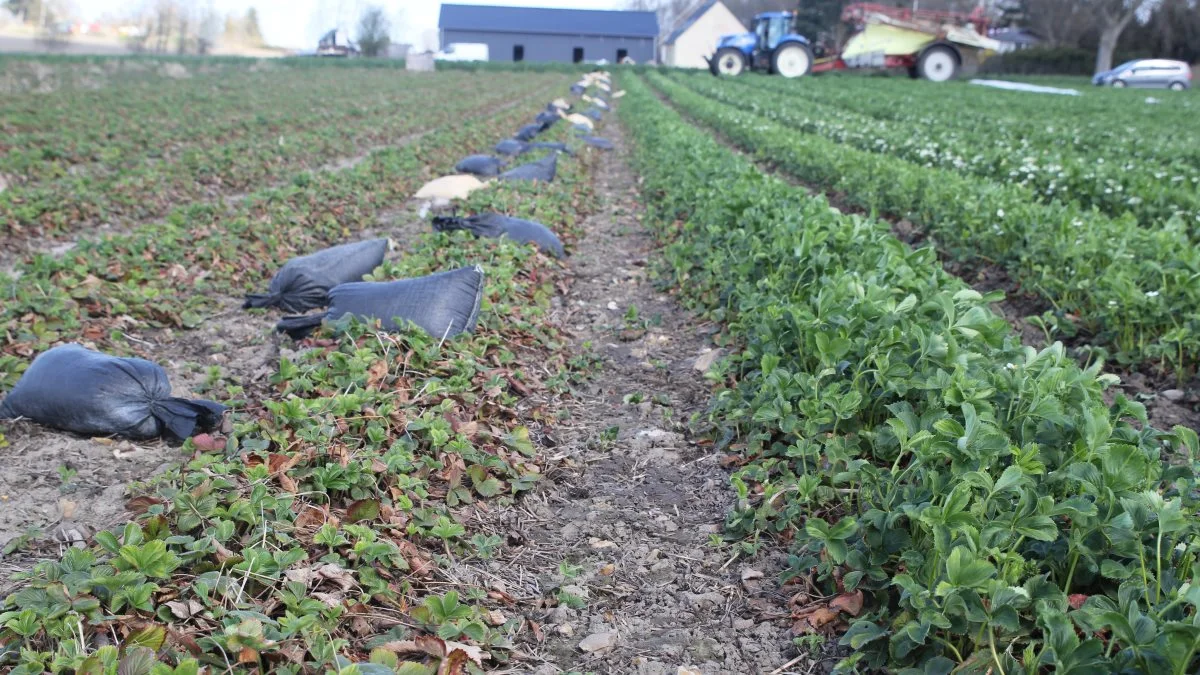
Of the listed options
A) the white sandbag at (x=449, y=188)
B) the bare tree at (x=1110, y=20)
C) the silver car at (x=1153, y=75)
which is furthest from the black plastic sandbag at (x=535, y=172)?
the bare tree at (x=1110, y=20)

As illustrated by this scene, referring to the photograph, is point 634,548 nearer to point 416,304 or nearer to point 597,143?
point 416,304

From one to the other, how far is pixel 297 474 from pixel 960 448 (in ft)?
7.34

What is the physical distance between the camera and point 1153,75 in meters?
40.6

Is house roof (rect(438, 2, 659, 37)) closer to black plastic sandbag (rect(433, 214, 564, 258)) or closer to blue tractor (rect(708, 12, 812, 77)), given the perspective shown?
blue tractor (rect(708, 12, 812, 77))

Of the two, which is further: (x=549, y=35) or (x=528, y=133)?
(x=549, y=35)

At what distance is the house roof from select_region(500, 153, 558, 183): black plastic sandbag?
212 ft

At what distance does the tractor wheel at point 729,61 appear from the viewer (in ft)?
125

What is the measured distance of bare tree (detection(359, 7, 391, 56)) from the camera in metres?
73.6

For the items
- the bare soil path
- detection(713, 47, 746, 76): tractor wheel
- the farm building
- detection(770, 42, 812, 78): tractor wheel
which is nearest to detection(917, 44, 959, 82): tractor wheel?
detection(770, 42, 812, 78): tractor wheel

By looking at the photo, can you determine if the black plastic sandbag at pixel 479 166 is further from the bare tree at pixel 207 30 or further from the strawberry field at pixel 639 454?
the bare tree at pixel 207 30

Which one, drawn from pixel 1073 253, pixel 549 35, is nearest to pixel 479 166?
pixel 1073 253

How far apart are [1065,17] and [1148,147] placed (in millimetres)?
50417

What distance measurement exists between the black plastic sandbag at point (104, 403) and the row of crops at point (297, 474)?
323 mm

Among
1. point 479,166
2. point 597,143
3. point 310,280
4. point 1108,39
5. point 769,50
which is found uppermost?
point 1108,39
